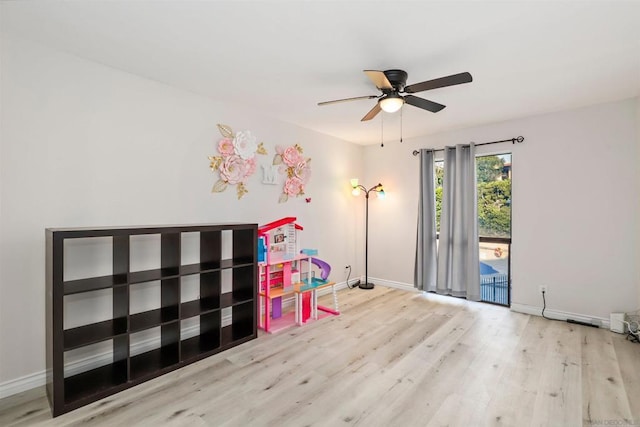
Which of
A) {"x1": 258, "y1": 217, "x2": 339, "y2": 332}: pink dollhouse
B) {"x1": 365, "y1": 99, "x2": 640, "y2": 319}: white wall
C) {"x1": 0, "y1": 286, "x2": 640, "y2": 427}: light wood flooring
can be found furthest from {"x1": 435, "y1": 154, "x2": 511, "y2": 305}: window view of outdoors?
{"x1": 258, "y1": 217, "x2": 339, "y2": 332}: pink dollhouse

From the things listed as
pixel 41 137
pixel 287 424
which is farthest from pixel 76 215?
pixel 287 424

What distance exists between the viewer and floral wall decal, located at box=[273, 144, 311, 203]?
377cm

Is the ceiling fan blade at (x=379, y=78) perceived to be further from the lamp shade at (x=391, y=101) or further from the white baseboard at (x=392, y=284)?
the white baseboard at (x=392, y=284)

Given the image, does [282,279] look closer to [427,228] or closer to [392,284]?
[392,284]

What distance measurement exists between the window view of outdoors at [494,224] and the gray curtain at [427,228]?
1.97ft

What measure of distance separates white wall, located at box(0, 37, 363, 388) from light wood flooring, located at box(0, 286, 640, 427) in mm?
841

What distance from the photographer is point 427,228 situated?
174 inches

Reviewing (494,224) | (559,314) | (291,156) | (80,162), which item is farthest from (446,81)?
(559,314)

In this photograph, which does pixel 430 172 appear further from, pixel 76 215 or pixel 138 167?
pixel 76 215

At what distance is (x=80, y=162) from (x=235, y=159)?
1.33 meters

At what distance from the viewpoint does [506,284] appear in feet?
13.1

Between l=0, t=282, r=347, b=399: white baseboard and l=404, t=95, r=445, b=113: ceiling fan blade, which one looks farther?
l=404, t=95, r=445, b=113: ceiling fan blade

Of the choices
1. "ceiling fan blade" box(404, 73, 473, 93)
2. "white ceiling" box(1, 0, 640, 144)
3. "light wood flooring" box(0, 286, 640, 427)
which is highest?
"white ceiling" box(1, 0, 640, 144)

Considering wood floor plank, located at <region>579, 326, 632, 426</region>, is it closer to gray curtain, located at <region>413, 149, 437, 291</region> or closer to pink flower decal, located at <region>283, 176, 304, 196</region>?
gray curtain, located at <region>413, 149, 437, 291</region>
